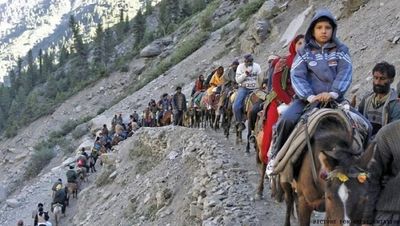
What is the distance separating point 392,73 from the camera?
230 inches

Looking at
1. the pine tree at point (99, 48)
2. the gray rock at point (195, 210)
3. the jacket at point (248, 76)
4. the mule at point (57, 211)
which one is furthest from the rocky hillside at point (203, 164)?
the pine tree at point (99, 48)

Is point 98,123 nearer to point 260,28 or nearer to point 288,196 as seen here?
point 260,28

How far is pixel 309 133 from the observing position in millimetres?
5336

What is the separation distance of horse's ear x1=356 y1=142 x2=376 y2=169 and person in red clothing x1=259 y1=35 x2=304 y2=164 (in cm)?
322

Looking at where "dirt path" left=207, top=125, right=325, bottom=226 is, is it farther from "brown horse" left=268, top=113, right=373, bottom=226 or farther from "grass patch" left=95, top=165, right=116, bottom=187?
"grass patch" left=95, top=165, right=116, bottom=187

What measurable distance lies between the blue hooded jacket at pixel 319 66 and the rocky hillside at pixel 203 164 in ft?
8.50

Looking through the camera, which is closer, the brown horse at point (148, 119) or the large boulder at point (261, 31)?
the brown horse at point (148, 119)

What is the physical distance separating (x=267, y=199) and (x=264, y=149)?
1.29m

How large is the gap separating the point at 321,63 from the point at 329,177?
6.82 ft

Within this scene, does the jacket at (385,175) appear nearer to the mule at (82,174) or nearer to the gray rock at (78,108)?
the mule at (82,174)

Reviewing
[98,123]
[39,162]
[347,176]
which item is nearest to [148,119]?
[39,162]

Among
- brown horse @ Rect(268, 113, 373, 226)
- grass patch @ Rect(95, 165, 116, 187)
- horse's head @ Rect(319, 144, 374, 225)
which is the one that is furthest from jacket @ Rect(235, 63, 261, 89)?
horse's head @ Rect(319, 144, 374, 225)

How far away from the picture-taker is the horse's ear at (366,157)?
151 inches

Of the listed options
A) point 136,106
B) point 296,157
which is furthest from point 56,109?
point 296,157
